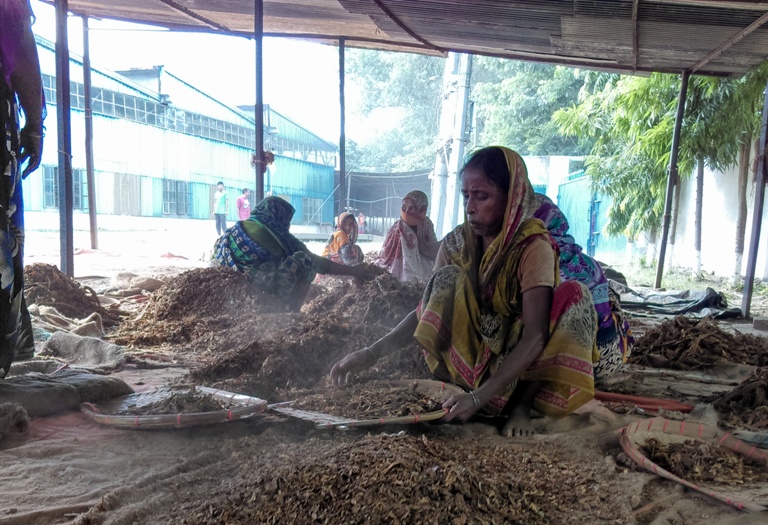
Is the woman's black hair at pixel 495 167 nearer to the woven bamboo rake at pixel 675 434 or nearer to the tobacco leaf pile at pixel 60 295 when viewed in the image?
the woven bamboo rake at pixel 675 434

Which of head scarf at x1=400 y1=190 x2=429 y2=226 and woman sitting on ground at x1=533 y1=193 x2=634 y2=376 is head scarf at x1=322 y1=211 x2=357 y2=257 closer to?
head scarf at x1=400 y1=190 x2=429 y2=226

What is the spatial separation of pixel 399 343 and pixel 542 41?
15.2 feet

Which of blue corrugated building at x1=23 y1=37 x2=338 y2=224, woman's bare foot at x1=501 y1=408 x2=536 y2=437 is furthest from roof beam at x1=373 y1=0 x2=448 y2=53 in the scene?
blue corrugated building at x1=23 y1=37 x2=338 y2=224

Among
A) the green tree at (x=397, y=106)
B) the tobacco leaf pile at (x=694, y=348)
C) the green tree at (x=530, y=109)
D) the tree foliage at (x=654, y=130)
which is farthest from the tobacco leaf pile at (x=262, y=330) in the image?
the green tree at (x=397, y=106)

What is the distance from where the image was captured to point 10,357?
2.66 meters

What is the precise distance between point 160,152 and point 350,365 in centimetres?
2088

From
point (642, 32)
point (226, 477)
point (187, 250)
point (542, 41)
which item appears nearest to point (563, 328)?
point (226, 477)

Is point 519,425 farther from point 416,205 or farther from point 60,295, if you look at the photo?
point 60,295

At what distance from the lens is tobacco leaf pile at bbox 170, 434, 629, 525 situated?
60.1 inches

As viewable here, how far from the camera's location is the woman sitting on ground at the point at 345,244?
7070 millimetres

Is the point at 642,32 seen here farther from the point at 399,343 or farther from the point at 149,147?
the point at 149,147

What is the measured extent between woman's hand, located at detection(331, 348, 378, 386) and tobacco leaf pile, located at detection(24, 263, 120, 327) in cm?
303

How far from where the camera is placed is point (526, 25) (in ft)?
18.3

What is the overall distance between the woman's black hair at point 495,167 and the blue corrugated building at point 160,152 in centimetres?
1523
